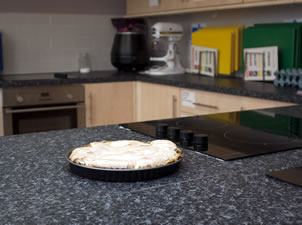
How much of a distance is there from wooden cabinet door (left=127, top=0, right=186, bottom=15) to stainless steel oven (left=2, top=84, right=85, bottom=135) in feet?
2.91

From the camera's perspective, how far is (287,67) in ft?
9.14

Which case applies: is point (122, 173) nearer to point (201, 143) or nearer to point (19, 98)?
point (201, 143)

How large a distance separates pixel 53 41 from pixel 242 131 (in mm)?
2703

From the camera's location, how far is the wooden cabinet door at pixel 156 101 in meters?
3.09

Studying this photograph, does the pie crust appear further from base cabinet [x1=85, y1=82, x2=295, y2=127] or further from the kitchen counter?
base cabinet [x1=85, y1=82, x2=295, y2=127]

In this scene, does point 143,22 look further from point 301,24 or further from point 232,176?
point 232,176

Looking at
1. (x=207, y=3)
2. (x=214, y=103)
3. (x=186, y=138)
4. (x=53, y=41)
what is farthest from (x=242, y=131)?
(x=53, y=41)

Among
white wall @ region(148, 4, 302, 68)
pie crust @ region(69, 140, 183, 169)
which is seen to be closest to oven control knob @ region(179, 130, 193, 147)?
pie crust @ region(69, 140, 183, 169)

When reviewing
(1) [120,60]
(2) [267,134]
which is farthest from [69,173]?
(1) [120,60]

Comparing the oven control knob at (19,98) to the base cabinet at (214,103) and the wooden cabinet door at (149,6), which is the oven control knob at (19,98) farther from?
the wooden cabinet door at (149,6)

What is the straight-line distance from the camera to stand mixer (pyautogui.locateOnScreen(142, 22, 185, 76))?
3.39 meters

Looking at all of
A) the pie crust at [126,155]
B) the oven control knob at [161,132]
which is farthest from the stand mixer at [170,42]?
the pie crust at [126,155]

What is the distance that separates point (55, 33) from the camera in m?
3.76

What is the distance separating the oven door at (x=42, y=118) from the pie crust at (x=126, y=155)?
83.9 inches
